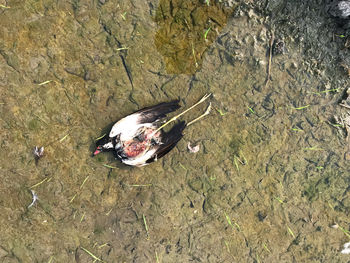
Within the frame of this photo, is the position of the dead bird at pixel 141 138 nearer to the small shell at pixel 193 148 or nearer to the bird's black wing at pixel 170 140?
the bird's black wing at pixel 170 140

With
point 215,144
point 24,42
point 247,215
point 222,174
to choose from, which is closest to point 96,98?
point 24,42

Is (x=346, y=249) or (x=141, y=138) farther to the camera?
(x=346, y=249)

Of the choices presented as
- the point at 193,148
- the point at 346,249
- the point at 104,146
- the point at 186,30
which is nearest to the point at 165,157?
the point at 193,148

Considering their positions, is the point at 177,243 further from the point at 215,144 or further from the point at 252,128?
the point at 252,128

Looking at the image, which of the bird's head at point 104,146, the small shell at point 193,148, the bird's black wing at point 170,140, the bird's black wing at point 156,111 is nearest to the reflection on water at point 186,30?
the bird's black wing at point 156,111

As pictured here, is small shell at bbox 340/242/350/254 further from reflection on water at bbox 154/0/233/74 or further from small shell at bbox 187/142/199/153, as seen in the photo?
reflection on water at bbox 154/0/233/74

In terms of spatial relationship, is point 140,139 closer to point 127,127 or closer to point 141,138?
point 141,138

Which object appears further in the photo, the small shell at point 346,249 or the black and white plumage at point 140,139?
the small shell at point 346,249
